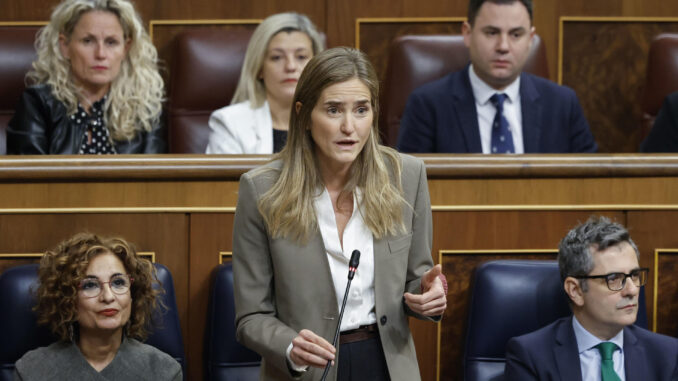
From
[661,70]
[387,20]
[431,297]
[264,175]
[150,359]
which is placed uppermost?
[387,20]

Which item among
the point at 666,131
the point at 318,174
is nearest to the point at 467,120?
the point at 666,131

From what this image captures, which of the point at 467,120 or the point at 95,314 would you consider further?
the point at 467,120

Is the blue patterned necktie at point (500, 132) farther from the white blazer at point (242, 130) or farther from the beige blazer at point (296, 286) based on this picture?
the beige blazer at point (296, 286)

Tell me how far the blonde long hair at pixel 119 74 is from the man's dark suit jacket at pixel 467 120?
16.8 inches

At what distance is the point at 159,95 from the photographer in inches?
68.7

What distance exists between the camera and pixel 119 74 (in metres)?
1.70

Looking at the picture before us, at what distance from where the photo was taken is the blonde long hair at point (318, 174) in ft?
3.22

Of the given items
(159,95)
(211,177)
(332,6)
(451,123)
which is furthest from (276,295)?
(332,6)

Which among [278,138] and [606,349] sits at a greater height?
[278,138]

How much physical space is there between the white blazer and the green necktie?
0.67m

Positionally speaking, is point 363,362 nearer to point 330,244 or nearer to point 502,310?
point 330,244

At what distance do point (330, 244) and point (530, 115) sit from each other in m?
0.76

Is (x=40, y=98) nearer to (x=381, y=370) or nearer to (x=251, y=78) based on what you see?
(x=251, y=78)

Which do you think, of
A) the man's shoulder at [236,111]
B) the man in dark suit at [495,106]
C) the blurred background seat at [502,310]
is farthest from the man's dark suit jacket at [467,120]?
the blurred background seat at [502,310]
